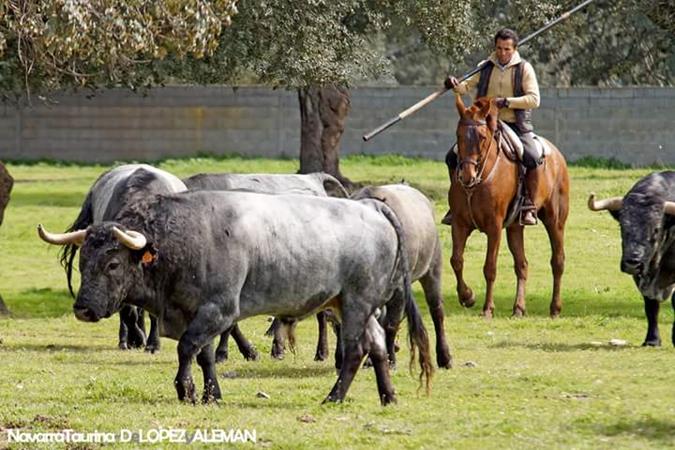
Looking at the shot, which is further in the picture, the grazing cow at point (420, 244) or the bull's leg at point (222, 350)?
the bull's leg at point (222, 350)

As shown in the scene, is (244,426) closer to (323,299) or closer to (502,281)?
(323,299)

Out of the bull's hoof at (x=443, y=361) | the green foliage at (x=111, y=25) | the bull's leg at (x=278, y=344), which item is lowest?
the bull's leg at (x=278, y=344)

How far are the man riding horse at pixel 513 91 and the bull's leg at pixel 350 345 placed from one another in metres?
6.45

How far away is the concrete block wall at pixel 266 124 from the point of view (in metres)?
37.0

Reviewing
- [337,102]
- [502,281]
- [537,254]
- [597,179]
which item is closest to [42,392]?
[502,281]

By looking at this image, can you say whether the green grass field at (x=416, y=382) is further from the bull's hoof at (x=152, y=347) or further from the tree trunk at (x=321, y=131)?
the tree trunk at (x=321, y=131)

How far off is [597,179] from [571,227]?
6.90 meters

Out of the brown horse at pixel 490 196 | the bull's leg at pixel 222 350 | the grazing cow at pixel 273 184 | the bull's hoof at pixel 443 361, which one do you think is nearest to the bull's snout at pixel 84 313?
the bull's leg at pixel 222 350

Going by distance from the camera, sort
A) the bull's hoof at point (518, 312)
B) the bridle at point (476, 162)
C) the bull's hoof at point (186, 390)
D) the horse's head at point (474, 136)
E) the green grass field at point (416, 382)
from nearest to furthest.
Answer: the green grass field at point (416, 382), the bull's hoof at point (186, 390), the horse's head at point (474, 136), the bridle at point (476, 162), the bull's hoof at point (518, 312)

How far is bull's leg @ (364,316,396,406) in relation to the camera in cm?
1216

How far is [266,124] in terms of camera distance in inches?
1585

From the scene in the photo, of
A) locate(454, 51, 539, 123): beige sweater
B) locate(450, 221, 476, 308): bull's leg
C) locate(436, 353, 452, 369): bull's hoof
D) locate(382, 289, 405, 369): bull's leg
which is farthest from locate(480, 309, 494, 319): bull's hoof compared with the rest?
locate(382, 289, 405, 369): bull's leg

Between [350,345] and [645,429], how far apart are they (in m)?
2.17

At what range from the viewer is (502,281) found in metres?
22.6
